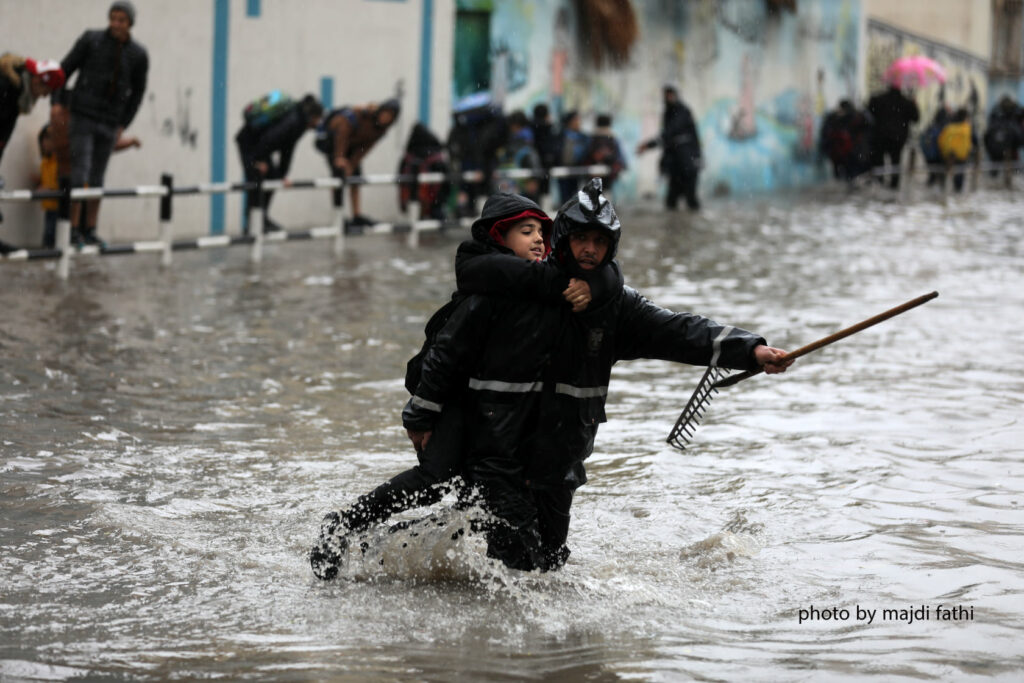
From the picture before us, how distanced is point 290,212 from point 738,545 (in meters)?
13.1

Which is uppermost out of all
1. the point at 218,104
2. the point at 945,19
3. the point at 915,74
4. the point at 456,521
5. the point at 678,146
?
the point at 945,19

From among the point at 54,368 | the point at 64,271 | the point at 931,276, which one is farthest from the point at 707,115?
the point at 54,368

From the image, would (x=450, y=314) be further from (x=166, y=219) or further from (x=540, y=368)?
(x=166, y=219)

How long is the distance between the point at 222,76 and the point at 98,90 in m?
3.06

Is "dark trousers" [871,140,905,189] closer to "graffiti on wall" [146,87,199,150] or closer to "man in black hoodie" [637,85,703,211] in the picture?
"man in black hoodie" [637,85,703,211]

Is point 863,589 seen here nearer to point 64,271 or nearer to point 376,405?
point 376,405

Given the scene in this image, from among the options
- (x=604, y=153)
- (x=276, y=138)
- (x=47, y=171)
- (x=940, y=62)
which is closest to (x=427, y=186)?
(x=276, y=138)

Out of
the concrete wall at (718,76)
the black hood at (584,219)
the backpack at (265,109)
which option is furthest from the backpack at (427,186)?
the black hood at (584,219)

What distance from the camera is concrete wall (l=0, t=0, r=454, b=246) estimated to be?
14.2 m

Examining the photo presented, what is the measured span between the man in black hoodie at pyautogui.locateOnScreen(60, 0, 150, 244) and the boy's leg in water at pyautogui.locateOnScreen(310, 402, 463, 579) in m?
9.22

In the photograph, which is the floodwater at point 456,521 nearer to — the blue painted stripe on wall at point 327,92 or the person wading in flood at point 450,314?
the person wading in flood at point 450,314

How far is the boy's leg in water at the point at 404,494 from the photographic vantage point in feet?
15.7

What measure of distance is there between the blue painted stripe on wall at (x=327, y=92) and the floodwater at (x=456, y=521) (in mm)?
6817

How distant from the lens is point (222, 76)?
55.0 ft
